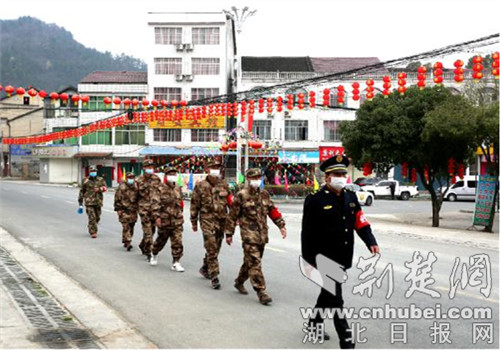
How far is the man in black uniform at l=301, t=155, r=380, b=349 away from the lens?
19.5ft

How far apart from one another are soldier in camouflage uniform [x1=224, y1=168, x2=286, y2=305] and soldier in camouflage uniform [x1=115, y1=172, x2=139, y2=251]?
5.40 metres

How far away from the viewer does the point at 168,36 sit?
2048 inches

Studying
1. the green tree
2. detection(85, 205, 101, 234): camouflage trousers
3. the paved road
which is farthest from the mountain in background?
the paved road

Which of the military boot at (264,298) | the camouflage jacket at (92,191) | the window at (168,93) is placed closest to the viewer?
the military boot at (264,298)

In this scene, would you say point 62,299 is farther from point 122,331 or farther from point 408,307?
point 408,307

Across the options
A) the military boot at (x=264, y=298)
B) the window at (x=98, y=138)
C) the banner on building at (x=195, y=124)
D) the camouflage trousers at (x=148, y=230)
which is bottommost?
the military boot at (x=264, y=298)

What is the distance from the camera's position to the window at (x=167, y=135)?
51.2 meters

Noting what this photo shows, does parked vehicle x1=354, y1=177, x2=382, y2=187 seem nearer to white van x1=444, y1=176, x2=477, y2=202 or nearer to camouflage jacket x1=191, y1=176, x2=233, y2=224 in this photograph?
white van x1=444, y1=176, x2=477, y2=202

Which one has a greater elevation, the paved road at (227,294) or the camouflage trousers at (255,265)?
the camouflage trousers at (255,265)

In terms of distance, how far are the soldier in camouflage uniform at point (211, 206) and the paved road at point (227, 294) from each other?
73 centimetres

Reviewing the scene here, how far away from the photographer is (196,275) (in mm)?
10117

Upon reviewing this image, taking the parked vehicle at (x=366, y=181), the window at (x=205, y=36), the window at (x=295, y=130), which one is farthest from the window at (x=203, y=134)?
the parked vehicle at (x=366, y=181)

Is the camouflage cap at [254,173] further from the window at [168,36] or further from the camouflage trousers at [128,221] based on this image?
the window at [168,36]

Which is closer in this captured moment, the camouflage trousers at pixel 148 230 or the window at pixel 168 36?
the camouflage trousers at pixel 148 230
